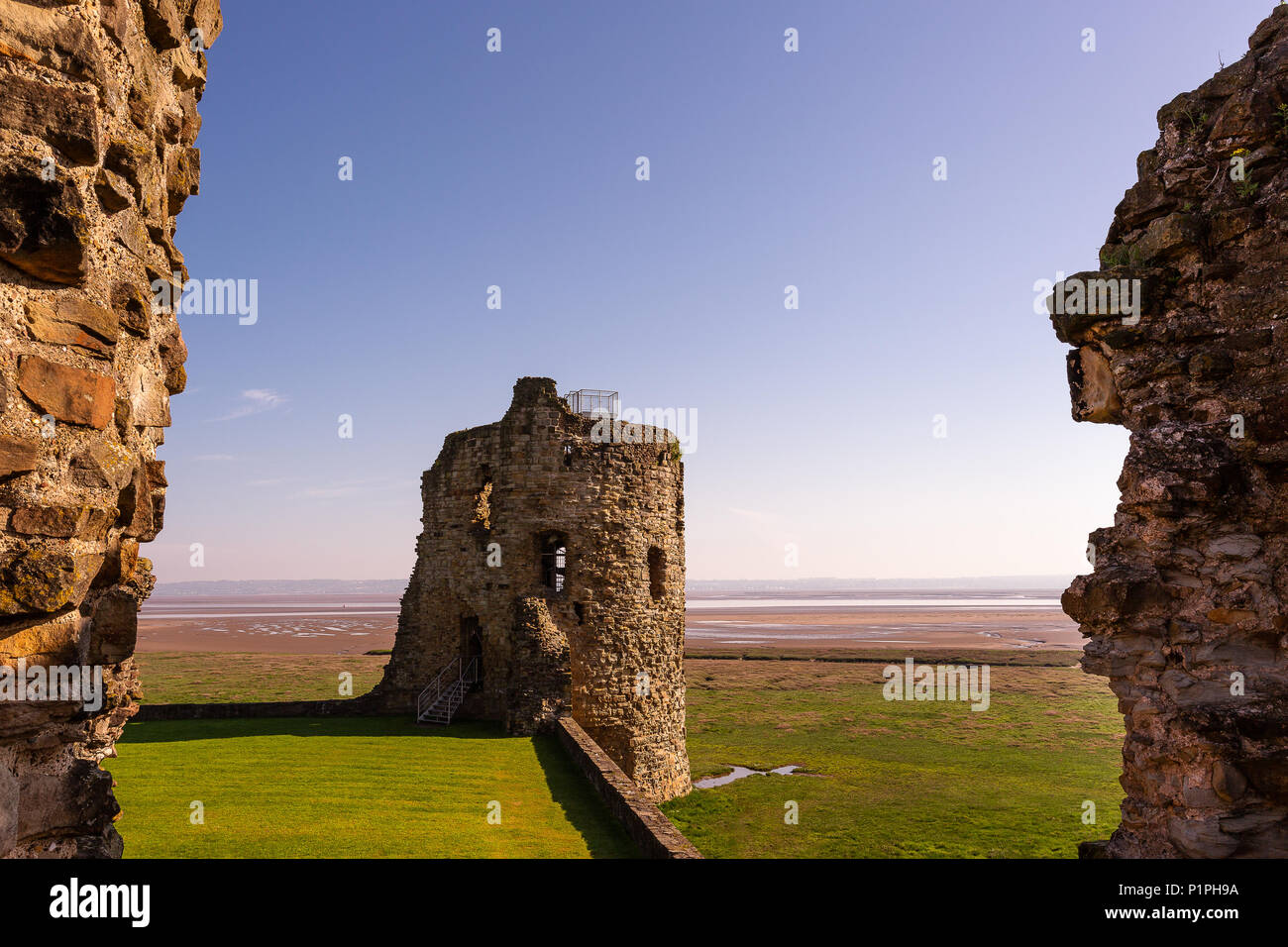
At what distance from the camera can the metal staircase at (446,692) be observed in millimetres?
17172

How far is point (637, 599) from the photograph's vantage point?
17453 millimetres

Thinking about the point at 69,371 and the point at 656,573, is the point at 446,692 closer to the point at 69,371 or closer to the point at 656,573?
the point at 656,573

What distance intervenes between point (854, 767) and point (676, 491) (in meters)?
8.05

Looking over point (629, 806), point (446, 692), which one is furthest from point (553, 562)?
point (629, 806)

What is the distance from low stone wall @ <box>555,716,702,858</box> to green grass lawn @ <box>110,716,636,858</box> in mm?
197

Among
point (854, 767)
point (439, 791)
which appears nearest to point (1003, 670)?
point (854, 767)

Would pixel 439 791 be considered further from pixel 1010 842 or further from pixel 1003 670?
pixel 1003 670

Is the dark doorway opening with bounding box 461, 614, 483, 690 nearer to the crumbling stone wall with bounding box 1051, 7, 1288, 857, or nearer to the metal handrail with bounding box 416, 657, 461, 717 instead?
the metal handrail with bounding box 416, 657, 461, 717

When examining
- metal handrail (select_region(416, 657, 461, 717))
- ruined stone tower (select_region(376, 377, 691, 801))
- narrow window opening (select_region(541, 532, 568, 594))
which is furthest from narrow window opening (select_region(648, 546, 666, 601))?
metal handrail (select_region(416, 657, 461, 717))

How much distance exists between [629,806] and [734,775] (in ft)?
33.3

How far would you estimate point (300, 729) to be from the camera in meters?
16.2

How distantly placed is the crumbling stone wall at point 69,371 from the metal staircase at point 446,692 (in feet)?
47.0

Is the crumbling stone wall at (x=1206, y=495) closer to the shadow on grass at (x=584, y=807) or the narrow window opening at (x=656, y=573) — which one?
the shadow on grass at (x=584, y=807)

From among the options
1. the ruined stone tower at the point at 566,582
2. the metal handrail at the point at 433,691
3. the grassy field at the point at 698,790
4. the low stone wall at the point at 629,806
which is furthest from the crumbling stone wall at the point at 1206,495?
the metal handrail at the point at 433,691
